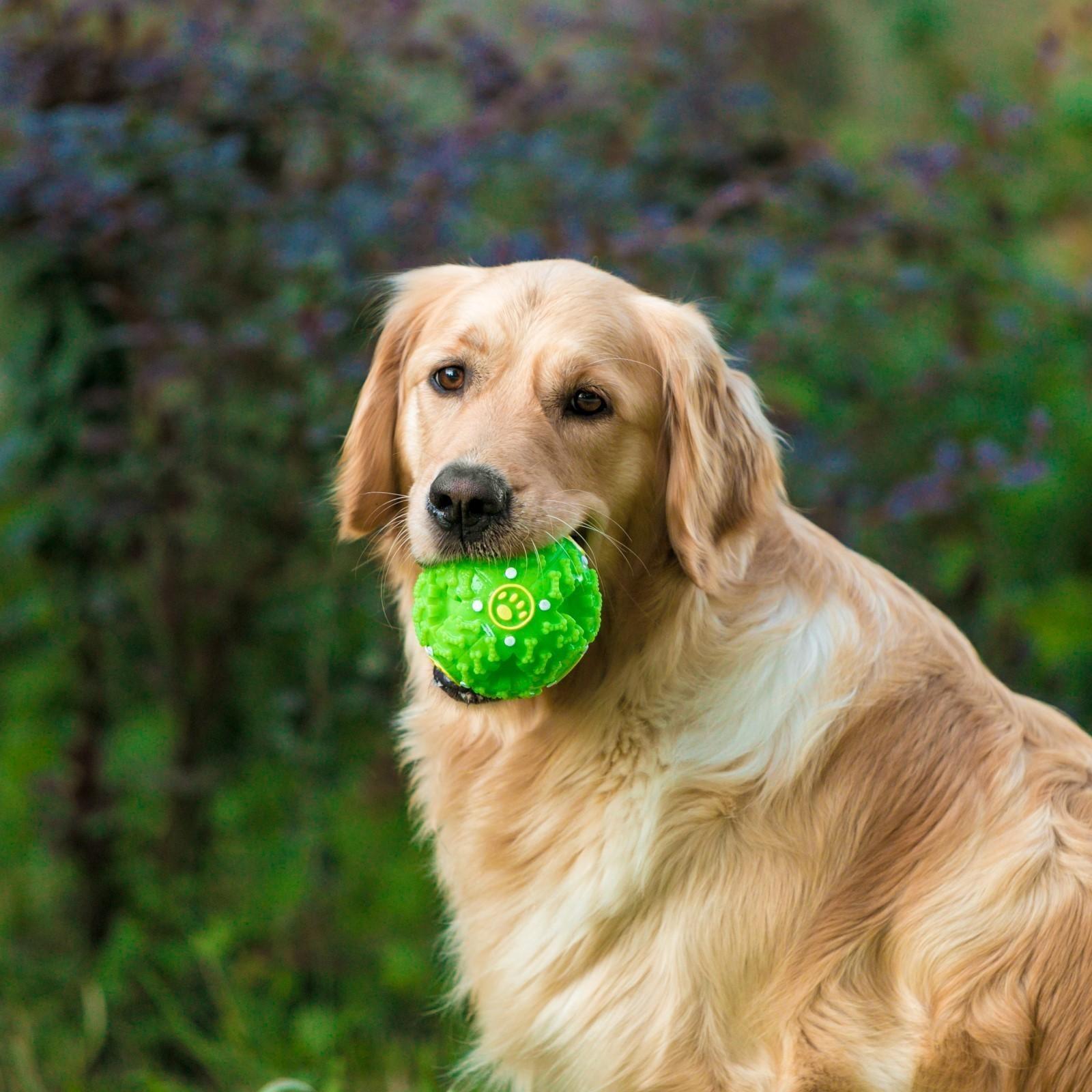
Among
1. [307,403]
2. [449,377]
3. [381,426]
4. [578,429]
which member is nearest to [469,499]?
[578,429]

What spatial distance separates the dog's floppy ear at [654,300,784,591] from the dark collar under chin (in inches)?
18.9

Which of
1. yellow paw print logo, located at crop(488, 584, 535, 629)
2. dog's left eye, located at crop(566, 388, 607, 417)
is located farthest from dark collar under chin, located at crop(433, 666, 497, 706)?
dog's left eye, located at crop(566, 388, 607, 417)

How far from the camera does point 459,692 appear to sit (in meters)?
2.55

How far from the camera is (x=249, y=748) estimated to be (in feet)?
15.7

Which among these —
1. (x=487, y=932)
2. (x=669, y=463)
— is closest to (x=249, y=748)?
(x=487, y=932)

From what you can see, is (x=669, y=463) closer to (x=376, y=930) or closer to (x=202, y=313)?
(x=202, y=313)

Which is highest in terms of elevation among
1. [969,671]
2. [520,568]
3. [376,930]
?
[520,568]

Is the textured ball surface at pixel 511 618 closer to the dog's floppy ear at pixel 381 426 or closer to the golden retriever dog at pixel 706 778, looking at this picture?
the golden retriever dog at pixel 706 778

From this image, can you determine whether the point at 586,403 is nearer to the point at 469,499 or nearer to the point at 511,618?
the point at 469,499

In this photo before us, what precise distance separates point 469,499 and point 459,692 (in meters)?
0.39

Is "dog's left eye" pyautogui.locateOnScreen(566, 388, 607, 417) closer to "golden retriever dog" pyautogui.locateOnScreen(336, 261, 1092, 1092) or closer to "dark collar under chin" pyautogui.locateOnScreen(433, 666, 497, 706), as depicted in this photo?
"golden retriever dog" pyautogui.locateOnScreen(336, 261, 1092, 1092)

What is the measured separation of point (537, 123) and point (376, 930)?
9.08 ft

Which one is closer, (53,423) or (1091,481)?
(53,423)

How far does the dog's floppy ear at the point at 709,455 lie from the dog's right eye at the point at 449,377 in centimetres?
43
